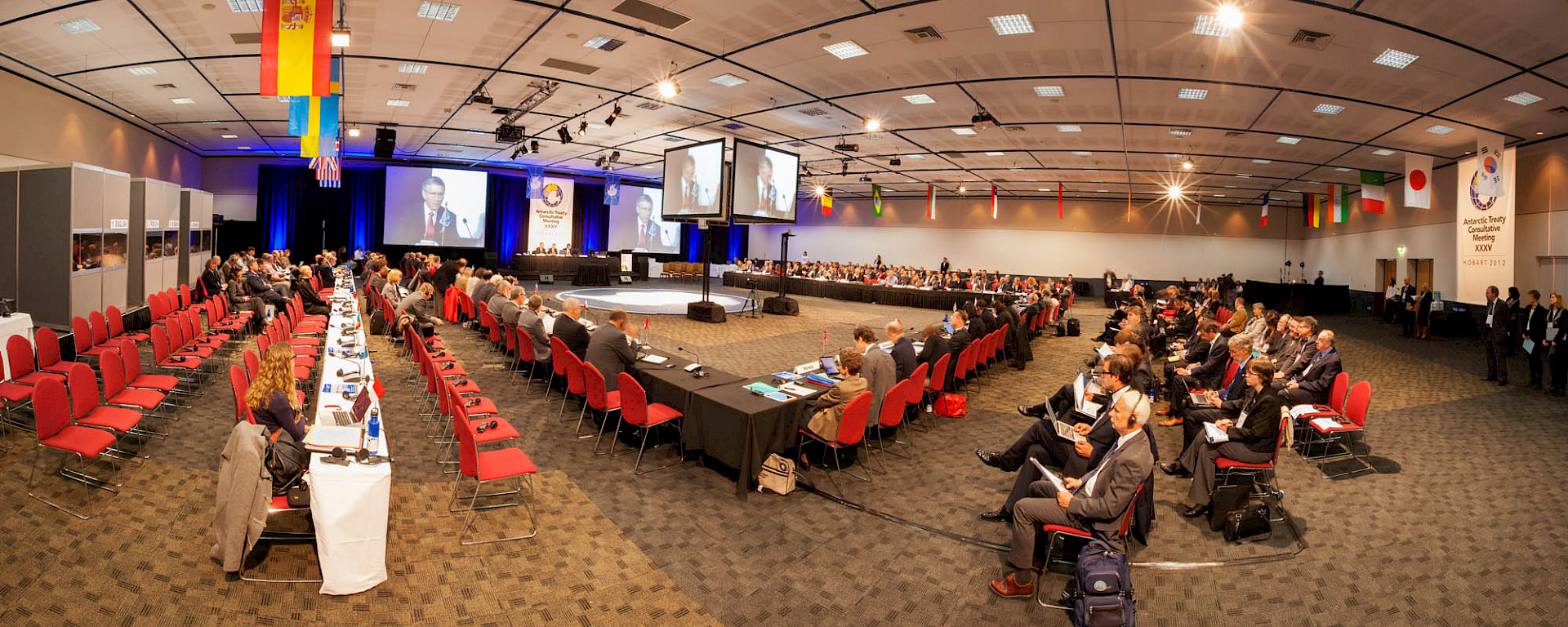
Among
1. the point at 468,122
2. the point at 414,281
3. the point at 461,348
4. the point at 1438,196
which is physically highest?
the point at 468,122

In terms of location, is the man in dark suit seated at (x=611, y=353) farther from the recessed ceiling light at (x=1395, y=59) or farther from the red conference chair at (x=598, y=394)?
the recessed ceiling light at (x=1395, y=59)

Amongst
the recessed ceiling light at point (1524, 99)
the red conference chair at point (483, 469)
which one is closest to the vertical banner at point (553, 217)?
the red conference chair at point (483, 469)

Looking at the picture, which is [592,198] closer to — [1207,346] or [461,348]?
[461,348]

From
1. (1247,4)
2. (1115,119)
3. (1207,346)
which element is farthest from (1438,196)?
(1247,4)

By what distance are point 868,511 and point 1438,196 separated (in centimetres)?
1866

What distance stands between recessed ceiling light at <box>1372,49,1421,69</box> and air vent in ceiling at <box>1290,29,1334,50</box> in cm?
76

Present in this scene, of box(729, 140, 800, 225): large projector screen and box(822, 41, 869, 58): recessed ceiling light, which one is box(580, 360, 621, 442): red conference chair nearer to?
box(822, 41, 869, 58): recessed ceiling light

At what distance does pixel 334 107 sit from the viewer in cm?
1048

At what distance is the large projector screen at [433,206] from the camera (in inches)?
878

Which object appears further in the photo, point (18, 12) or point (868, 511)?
point (18, 12)

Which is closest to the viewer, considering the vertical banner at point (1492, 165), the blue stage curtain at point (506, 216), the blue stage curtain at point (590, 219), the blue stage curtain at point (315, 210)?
the vertical banner at point (1492, 165)

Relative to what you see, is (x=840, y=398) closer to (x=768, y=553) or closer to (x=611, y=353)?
(x=768, y=553)

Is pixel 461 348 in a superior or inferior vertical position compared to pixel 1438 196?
inferior

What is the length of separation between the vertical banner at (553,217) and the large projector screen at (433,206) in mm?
2034
